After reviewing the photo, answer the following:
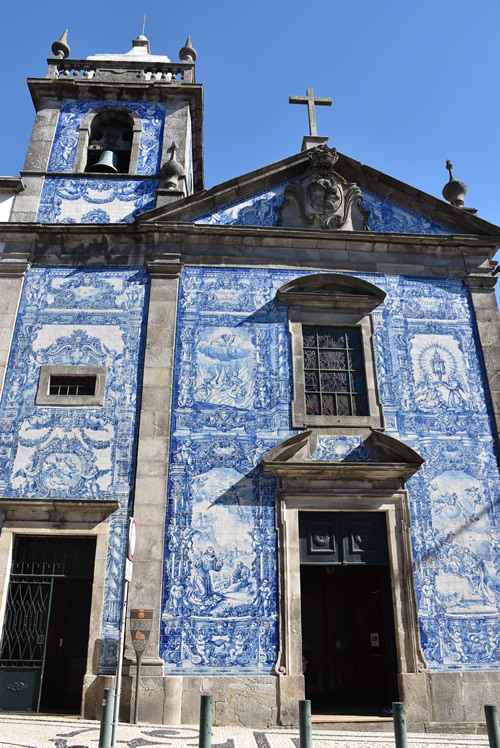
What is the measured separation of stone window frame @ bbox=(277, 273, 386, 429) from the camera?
962 cm

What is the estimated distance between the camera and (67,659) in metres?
9.67

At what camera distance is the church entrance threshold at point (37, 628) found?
7980mm

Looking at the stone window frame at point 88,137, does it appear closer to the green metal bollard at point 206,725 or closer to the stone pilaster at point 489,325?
the stone pilaster at point 489,325

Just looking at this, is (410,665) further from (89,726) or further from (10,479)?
(10,479)

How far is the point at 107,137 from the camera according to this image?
12.2 m

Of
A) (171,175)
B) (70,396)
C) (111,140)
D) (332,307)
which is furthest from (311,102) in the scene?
(70,396)

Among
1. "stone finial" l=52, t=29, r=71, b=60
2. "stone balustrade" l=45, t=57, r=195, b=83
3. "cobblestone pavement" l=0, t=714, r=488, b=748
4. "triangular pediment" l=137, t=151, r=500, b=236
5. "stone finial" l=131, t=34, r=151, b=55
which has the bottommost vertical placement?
"cobblestone pavement" l=0, t=714, r=488, b=748

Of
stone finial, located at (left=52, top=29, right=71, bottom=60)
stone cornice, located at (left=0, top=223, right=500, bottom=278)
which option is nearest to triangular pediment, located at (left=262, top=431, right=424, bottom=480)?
stone cornice, located at (left=0, top=223, right=500, bottom=278)

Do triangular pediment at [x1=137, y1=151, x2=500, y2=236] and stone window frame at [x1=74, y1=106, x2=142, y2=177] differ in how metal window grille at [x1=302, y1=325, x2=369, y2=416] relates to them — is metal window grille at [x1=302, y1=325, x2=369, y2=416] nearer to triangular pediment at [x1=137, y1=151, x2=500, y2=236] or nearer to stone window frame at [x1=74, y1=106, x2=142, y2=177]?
triangular pediment at [x1=137, y1=151, x2=500, y2=236]

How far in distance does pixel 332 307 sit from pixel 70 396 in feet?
14.3

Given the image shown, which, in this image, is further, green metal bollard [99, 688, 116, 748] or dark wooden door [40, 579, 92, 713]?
dark wooden door [40, 579, 92, 713]

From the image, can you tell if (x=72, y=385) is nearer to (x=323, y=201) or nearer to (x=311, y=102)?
(x=323, y=201)

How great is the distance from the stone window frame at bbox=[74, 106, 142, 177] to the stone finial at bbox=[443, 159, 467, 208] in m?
5.86

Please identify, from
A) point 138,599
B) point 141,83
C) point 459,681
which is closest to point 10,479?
point 138,599
